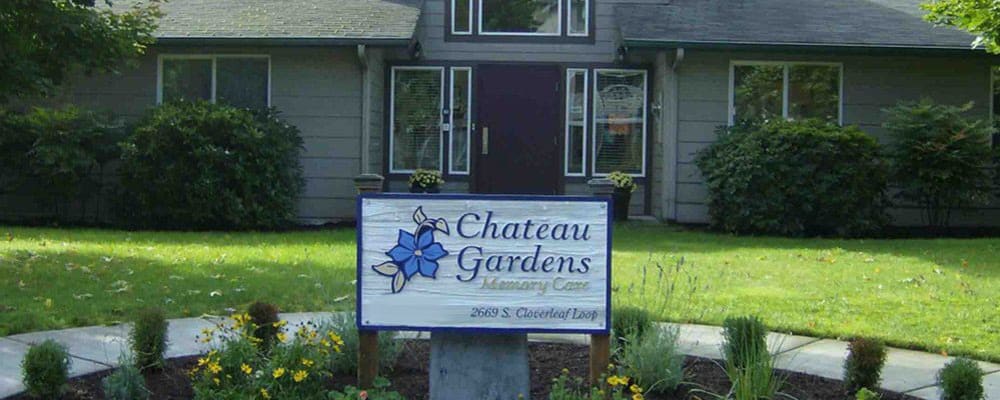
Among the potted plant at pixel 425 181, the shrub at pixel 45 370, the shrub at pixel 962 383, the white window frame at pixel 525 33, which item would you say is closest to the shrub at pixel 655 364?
the shrub at pixel 962 383

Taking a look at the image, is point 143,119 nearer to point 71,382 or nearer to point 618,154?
point 618,154

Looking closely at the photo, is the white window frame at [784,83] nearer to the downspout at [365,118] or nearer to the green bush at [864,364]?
the downspout at [365,118]

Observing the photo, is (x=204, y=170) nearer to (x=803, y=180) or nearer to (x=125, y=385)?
(x=803, y=180)

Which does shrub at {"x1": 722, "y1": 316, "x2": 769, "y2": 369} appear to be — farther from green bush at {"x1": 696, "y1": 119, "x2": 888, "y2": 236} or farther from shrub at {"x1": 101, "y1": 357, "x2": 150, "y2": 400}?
green bush at {"x1": 696, "y1": 119, "x2": 888, "y2": 236}

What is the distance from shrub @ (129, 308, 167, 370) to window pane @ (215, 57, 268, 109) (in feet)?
35.1

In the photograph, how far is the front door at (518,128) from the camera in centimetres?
1681

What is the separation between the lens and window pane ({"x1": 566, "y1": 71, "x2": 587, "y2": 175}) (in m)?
16.8

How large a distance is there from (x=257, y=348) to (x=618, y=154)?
462 inches

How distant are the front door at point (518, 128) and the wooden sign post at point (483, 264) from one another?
11.5m

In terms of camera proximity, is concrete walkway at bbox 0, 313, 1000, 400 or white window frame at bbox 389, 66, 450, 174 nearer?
concrete walkway at bbox 0, 313, 1000, 400

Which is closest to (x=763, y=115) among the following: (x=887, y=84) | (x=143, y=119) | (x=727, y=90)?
(x=727, y=90)

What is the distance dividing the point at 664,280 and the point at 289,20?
8.36 m

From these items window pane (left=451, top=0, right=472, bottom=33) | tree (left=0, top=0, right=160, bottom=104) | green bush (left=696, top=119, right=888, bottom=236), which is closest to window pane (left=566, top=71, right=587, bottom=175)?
window pane (left=451, top=0, right=472, bottom=33)

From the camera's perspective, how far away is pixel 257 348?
567cm
